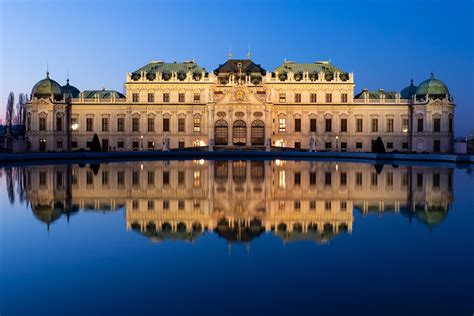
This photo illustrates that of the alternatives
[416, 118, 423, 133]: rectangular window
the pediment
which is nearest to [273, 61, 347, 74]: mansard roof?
the pediment

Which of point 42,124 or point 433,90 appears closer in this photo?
point 42,124

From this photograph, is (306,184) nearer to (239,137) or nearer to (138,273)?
(138,273)

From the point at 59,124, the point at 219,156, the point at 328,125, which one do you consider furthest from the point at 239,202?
the point at 59,124

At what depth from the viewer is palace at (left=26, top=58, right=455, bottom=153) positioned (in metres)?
77.1

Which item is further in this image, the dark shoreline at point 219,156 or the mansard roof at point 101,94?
the mansard roof at point 101,94

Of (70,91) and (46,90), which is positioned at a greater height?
(70,91)

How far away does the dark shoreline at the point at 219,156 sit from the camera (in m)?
45.0

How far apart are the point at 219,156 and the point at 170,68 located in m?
26.0

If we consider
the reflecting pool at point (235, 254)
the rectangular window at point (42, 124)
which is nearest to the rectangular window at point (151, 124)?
the rectangular window at point (42, 124)

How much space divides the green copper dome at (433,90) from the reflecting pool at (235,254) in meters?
64.8

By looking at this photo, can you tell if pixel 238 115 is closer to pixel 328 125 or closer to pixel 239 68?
pixel 239 68

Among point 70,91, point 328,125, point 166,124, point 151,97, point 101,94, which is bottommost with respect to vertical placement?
point 328,125

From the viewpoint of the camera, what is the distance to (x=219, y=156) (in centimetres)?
6069

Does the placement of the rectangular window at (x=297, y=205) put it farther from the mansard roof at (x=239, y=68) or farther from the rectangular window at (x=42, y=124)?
the rectangular window at (x=42, y=124)
